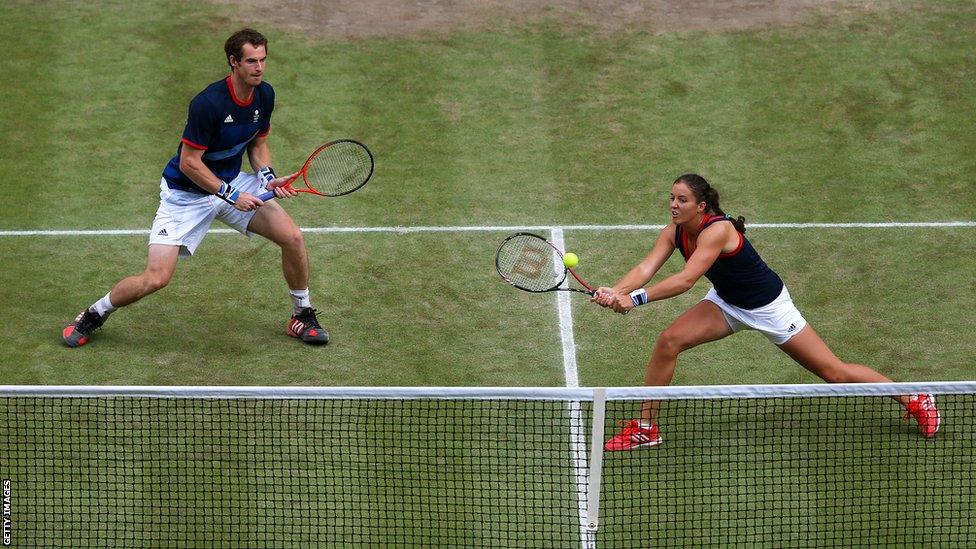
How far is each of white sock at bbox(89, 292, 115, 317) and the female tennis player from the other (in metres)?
3.91

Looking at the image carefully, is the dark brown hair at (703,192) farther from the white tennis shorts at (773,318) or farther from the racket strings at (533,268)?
the racket strings at (533,268)

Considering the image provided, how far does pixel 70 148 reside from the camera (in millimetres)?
13477

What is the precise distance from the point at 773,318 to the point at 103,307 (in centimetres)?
498

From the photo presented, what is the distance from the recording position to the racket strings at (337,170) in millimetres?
10805

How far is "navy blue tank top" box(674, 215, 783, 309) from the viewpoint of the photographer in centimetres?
916

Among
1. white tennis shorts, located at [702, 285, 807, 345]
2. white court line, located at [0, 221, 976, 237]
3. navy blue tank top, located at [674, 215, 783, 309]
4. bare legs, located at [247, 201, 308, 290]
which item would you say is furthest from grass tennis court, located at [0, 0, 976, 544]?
navy blue tank top, located at [674, 215, 783, 309]

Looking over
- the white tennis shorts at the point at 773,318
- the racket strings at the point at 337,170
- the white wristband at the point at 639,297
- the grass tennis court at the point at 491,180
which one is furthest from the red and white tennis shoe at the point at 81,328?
the white tennis shorts at the point at 773,318

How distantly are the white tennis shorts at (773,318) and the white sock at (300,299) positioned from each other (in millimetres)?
3247

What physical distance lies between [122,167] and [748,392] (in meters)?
7.47

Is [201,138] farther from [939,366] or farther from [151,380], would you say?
[939,366]

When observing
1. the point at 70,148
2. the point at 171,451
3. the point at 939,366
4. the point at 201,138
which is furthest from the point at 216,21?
the point at 939,366

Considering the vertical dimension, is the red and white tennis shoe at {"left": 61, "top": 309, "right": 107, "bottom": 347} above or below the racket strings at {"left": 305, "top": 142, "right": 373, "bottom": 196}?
below

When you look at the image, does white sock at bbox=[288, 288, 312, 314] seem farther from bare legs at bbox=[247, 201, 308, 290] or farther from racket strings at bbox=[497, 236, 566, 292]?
racket strings at bbox=[497, 236, 566, 292]

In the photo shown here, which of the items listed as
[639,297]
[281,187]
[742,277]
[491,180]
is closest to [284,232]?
[281,187]
